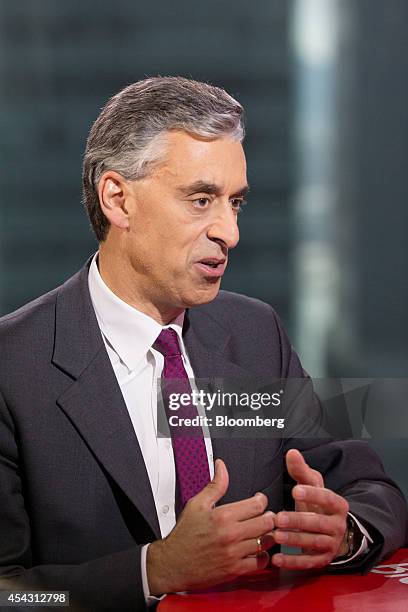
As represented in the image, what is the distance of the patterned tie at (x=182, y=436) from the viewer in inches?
55.2

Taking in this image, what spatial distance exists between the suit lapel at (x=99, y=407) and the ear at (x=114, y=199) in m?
0.17

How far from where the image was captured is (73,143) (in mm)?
28391

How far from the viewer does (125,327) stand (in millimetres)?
1482

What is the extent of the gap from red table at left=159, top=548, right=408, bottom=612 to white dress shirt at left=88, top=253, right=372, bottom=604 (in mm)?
223

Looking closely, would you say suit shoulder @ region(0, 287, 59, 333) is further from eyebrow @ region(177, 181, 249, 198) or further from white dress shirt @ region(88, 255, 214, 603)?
eyebrow @ region(177, 181, 249, 198)

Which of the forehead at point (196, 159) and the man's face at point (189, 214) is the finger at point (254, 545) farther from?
the forehead at point (196, 159)

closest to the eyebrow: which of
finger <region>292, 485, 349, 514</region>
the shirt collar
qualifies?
the shirt collar

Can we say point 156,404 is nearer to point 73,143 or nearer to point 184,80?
point 184,80

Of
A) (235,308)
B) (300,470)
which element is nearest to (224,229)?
(235,308)

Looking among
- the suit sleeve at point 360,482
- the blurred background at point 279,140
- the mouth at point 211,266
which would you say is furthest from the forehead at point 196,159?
the blurred background at point 279,140

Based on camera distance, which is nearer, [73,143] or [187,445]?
[187,445]

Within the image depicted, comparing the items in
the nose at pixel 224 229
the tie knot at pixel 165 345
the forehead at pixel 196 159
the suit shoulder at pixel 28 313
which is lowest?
the tie knot at pixel 165 345

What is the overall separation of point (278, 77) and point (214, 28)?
488cm

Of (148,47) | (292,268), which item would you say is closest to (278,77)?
(148,47)
